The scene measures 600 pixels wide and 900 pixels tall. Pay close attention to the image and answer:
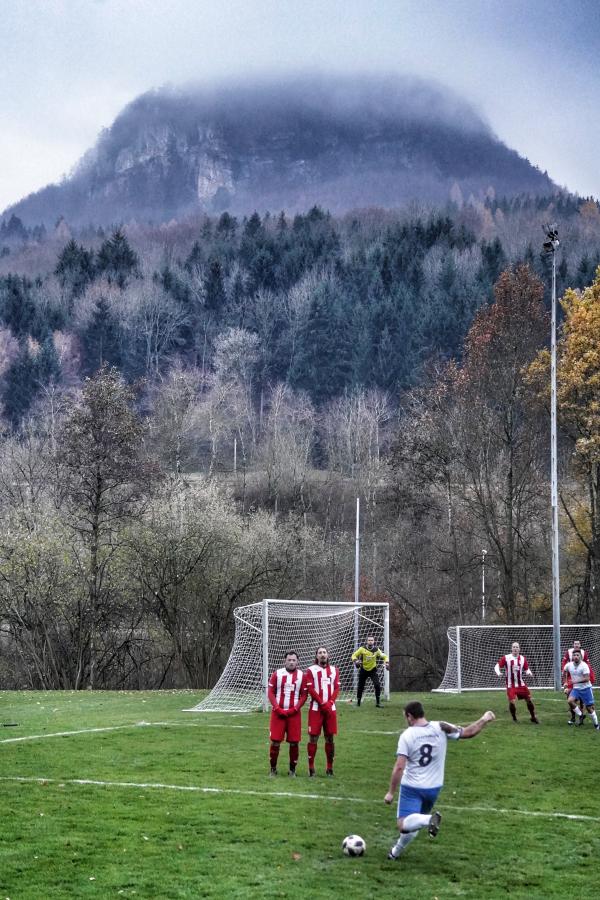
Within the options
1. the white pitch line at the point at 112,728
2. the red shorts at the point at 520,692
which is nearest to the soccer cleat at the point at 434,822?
the white pitch line at the point at 112,728

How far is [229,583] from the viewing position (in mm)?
53812

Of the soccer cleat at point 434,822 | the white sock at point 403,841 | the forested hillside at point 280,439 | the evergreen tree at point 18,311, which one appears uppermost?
the evergreen tree at point 18,311

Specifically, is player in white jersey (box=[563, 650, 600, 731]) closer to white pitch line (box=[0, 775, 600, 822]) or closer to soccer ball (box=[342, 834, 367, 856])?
white pitch line (box=[0, 775, 600, 822])

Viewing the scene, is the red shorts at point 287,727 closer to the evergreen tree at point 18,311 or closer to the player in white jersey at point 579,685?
the player in white jersey at point 579,685

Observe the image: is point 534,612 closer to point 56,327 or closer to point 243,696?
point 243,696

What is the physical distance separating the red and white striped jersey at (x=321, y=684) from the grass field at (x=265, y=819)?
1.32m

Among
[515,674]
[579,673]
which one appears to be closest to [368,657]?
[515,674]

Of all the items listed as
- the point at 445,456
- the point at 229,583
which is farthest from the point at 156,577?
the point at 445,456

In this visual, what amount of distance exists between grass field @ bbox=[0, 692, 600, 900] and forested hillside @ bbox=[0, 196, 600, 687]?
2863 centimetres

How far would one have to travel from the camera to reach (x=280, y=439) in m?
86.9

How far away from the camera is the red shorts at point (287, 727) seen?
1752cm

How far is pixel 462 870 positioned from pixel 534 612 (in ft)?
144

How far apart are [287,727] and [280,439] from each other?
2736 inches

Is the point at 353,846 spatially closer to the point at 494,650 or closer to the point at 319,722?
the point at 319,722
